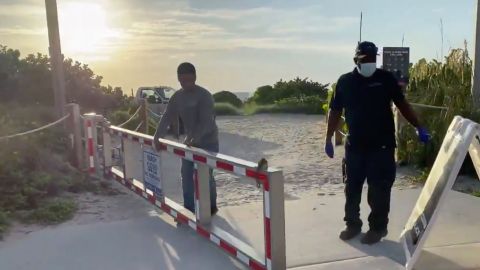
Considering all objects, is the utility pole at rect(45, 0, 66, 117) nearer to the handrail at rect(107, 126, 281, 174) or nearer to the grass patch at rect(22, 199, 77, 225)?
the handrail at rect(107, 126, 281, 174)

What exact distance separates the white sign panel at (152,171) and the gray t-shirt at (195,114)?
Result: 0.38 metres

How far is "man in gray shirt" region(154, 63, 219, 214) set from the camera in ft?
18.8

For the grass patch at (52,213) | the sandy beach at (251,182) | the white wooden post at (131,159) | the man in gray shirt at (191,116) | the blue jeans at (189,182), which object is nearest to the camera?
the man in gray shirt at (191,116)

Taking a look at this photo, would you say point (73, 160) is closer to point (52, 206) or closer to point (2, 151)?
point (2, 151)

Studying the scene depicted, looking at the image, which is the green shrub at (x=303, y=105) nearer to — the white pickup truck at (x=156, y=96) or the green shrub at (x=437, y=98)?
the white pickup truck at (x=156, y=96)

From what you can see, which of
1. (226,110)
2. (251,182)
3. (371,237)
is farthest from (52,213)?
(226,110)

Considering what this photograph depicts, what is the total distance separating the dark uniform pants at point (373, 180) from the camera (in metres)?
4.96

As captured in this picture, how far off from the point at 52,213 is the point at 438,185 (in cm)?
435

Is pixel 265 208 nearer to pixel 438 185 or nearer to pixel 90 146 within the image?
pixel 438 185

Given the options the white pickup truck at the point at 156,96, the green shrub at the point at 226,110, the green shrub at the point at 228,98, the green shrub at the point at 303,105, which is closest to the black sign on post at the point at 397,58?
the white pickup truck at the point at 156,96

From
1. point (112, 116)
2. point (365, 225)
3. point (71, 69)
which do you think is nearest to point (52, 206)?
point (365, 225)

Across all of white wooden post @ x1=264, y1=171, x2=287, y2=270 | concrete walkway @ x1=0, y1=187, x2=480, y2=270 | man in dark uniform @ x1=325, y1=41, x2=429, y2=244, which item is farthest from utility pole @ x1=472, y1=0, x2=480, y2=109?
white wooden post @ x1=264, y1=171, x2=287, y2=270

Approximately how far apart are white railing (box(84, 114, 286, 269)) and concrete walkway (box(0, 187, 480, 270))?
19cm

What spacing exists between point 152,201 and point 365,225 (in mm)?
2499
